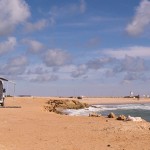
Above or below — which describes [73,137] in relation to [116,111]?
below

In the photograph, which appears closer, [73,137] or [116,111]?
[73,137]

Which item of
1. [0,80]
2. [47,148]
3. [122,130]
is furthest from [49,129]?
[0,80]

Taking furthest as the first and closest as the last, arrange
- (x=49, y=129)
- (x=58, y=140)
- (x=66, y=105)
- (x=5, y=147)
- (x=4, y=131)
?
(x=66, y=105) → (x=49, y=129) → (x=4, y=131) → (x=58, y=140) → (x=5, y=147)

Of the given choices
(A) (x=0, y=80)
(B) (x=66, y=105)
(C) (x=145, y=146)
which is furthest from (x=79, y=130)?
(B) (x=66, y=105)

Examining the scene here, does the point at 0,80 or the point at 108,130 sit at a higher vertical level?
the point at 0,80

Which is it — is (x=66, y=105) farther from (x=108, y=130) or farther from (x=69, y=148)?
(x=69, y=148)

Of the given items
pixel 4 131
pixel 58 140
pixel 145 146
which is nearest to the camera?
pixel 145 146

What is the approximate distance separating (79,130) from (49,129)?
1379 millimetres

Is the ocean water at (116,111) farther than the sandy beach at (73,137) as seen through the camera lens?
Yes

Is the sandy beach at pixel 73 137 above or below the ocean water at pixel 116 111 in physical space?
below

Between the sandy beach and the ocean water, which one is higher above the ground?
the ocean water

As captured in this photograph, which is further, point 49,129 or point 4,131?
point 49,129

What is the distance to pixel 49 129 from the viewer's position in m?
17.1

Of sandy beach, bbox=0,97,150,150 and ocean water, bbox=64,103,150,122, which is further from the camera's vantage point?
ocean water, bbox=64,103,150,122
